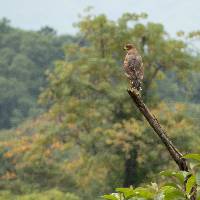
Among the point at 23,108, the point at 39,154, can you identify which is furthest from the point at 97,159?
the point at 23,108

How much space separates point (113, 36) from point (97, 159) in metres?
3.67

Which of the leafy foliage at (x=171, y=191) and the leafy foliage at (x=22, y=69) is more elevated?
the leafy foliage at (x=22, y=69)

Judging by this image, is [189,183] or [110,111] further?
[110,111]

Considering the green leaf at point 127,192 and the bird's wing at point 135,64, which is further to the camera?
the bird's wing at point 135,64

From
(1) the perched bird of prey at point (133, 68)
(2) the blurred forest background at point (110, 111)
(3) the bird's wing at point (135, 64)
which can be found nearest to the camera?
(1) the perched bird of prey at point (133, 68)

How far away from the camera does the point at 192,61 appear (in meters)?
19.3

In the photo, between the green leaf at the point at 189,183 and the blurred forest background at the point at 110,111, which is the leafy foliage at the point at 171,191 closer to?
the green leaf at the point at 189,183

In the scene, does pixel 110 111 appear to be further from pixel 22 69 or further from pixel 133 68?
pixel 22 69

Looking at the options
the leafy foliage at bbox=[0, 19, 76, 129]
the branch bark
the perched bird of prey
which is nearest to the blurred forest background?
the perched bird of prey

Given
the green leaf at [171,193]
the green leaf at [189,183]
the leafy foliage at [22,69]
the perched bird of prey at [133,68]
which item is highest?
the leafy foliage at [22,69]

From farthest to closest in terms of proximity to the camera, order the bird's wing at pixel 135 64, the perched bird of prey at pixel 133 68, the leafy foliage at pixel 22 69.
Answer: the leafy foliage at pixel 22 69 → the bird's wing at pixel 135 64 → the perched bird of prey at pixel 133 68

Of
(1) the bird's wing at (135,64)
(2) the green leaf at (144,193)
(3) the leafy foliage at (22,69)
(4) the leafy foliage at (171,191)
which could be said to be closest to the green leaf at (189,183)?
(4) the leafy foliage at (171,191)

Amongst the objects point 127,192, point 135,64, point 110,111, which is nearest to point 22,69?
point 110,111

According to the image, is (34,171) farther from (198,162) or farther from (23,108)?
(23,108)
